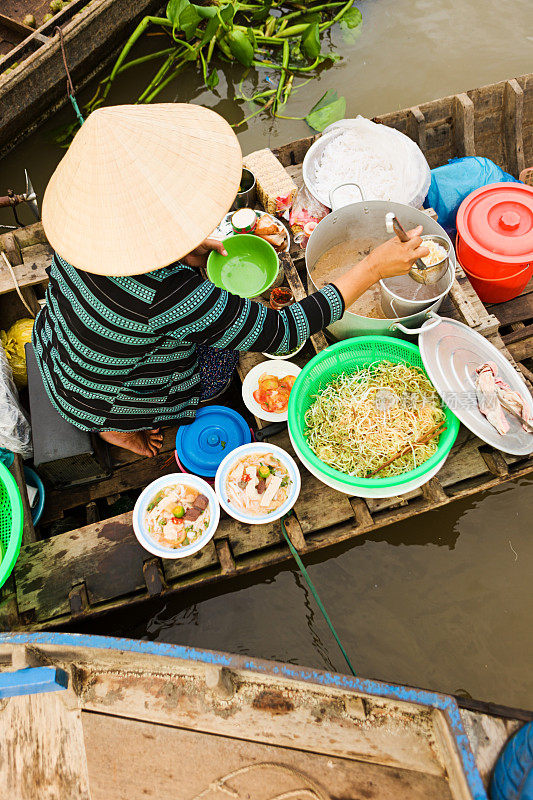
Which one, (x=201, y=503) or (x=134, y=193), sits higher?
(x=134, y=193)

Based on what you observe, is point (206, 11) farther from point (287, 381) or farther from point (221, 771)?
point (221, 771)

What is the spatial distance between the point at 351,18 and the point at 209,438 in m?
4.83

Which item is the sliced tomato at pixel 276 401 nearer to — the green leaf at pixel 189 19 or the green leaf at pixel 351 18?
the green leaf at pixel 189 19

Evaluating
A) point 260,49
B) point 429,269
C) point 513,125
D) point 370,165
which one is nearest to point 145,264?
point 429,269

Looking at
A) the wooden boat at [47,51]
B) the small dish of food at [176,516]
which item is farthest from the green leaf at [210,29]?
the small dish of food at [176,516]

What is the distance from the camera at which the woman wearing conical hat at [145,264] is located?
1.67 m

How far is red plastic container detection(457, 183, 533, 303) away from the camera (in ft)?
9.34

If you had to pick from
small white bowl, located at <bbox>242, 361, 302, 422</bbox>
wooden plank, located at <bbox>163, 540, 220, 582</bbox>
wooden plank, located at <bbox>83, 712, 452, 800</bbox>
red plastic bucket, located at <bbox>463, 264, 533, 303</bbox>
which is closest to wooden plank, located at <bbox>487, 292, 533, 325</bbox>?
red plastic bucket, located at <bbox>463, 264, 533, 303</bbox>

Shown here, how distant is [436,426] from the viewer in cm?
241

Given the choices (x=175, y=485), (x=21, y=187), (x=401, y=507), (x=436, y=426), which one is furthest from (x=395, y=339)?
(x=21, y=187)

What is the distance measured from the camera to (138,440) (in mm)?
2912

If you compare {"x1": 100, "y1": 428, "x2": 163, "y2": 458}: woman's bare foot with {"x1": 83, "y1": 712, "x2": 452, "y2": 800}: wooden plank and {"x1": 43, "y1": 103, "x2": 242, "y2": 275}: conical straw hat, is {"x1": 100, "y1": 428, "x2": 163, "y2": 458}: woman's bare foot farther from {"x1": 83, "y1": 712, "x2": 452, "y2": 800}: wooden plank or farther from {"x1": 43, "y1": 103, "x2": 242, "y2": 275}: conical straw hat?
{"x1": 83, "y1": 712, "x2": 452, "y2": 800}: wooden plank

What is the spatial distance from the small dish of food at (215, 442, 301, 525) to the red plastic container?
5.44ft

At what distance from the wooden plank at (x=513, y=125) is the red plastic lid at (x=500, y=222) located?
951 mm
